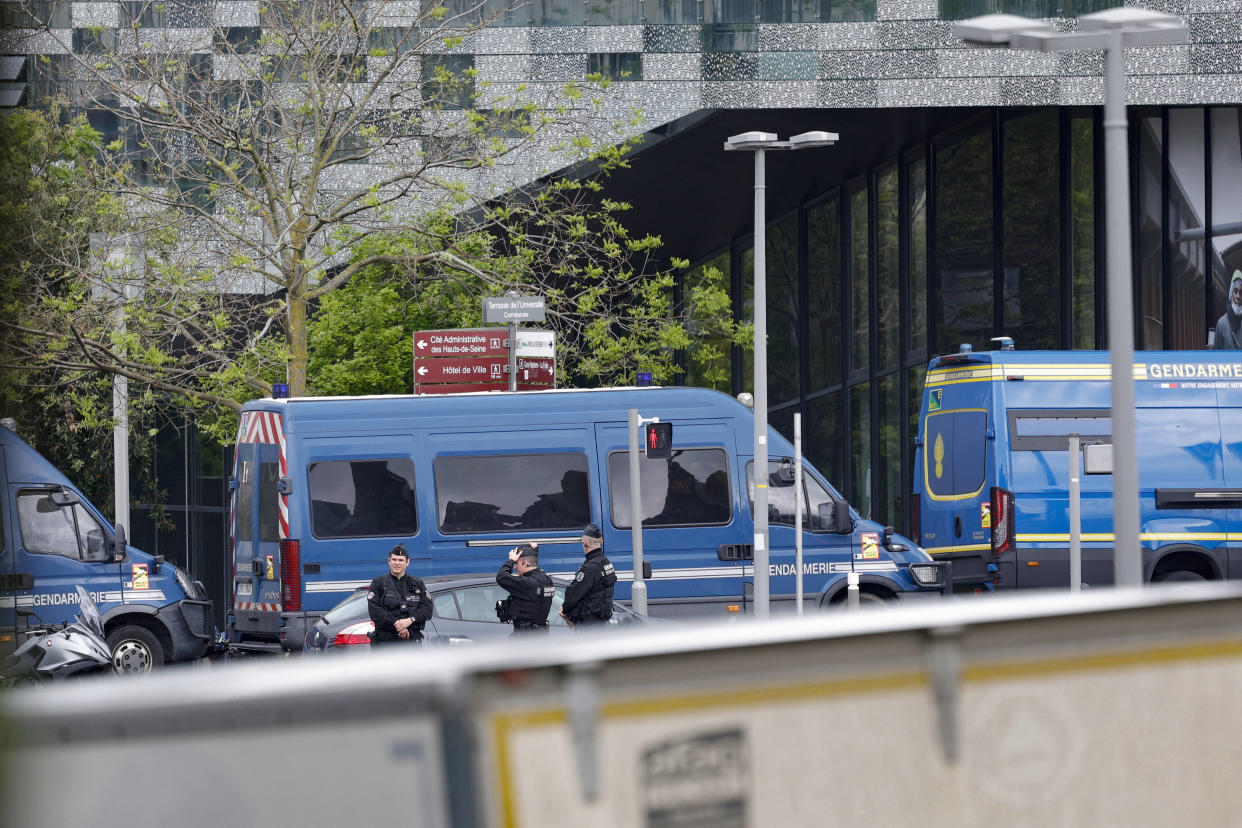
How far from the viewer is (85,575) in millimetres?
16922

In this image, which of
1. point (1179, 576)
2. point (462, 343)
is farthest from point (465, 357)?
point (1179, 576)

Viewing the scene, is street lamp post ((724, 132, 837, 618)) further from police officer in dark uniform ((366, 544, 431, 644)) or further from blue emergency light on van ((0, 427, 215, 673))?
blue emergency light on van ((0, 427, 215, 673))

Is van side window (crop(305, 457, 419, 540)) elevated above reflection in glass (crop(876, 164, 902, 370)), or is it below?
below

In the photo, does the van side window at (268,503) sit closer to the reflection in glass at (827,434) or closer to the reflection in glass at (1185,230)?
the reflection in glass at (1185,230)

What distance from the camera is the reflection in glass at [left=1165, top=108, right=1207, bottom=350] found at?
973 inches

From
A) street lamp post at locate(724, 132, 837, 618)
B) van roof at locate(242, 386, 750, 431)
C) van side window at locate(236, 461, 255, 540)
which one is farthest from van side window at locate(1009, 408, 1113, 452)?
van side window at locate(236, 461, 255, 540)

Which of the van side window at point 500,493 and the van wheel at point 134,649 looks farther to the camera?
the van wheel at point 134,649

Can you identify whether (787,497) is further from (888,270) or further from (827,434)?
(827,434)

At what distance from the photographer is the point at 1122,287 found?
40.0 feet

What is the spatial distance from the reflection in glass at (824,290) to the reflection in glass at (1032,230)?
17.6ft

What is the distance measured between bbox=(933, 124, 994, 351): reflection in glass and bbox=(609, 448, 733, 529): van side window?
10.8 metres

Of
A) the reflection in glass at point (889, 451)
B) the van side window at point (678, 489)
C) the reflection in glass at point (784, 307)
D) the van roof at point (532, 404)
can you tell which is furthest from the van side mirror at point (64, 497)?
the reflection in glass at point (784, 307)

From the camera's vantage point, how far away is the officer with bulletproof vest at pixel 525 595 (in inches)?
476

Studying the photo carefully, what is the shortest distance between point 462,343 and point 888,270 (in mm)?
11879
